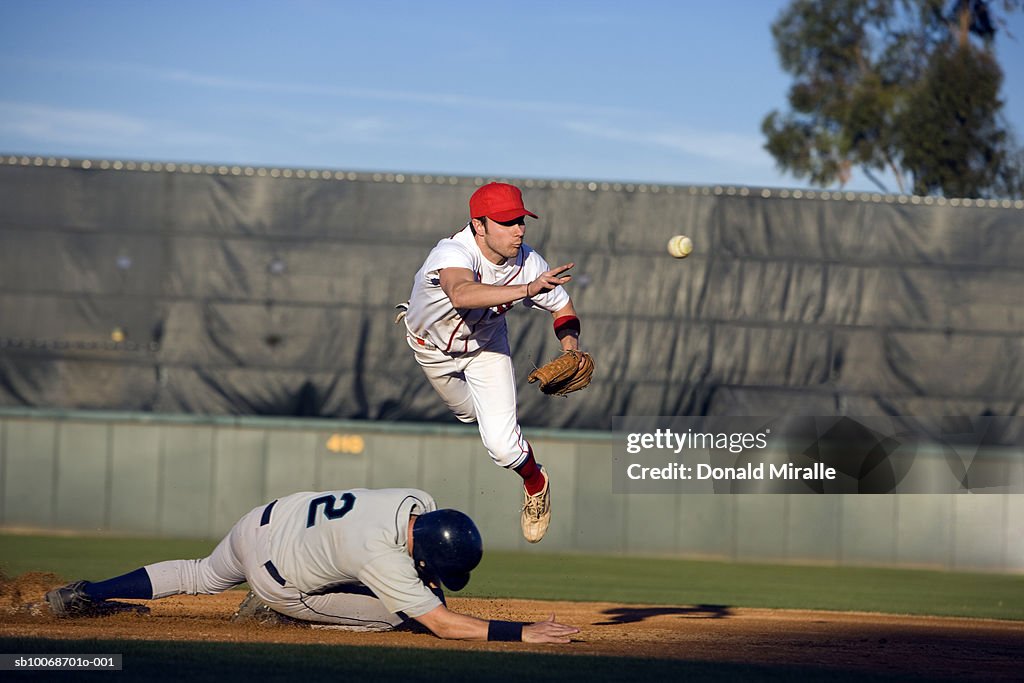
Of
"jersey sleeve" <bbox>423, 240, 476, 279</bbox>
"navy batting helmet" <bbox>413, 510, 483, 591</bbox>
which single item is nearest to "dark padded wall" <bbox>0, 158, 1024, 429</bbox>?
"jersey sleeve" <bbox>423, 240, 476, 279</bbox>

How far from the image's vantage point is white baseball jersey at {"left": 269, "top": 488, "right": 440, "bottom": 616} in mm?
5324

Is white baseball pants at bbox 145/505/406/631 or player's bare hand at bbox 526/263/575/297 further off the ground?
player's bare hand at bbox 526/263/575/297

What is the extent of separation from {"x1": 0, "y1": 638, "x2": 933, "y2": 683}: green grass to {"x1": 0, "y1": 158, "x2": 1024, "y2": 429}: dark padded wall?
295 inches

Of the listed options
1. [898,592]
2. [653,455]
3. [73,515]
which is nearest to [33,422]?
[73,515]

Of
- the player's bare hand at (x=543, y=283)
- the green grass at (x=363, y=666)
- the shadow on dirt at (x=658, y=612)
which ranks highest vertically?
the player's bare hand at (x=543, y=283)

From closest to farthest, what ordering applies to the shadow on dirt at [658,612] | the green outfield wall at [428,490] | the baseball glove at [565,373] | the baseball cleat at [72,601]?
1. the baseball cleat at [72,601]
2. the baseball glove at [565,373]
3. the shadow on dirt at [658,612]
4. the green outfield wall at [428,490]

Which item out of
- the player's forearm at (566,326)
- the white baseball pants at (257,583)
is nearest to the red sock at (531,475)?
the player's forearm at (566,326)

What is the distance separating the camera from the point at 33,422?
42.5 feet

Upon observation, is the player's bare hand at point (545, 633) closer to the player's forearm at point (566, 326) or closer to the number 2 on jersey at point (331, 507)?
the number 2 on jersey at point (331, 507)

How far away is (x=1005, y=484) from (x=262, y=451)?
7.65 meters

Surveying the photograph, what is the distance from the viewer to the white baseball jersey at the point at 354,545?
5.32 m

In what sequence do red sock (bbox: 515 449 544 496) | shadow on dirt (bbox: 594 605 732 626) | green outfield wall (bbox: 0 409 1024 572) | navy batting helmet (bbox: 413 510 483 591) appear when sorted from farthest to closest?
green outfield wall (bbox: 0 409 1024 572), shadow on dirt (bbox: 594 605 732 626), red sock (bbox: 515 449 544 496), navy batting helmet (bbox: 413 510 483 591)

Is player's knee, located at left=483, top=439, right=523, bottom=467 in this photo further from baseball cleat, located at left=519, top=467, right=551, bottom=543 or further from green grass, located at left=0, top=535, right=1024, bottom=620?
green grass, located at left=0, top=535, right=1024, bottom=620

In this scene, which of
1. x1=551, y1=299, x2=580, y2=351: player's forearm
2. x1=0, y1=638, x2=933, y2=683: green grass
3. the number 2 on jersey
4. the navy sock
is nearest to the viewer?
x1=0, y1=638, x2=933, y2=683: green grass
